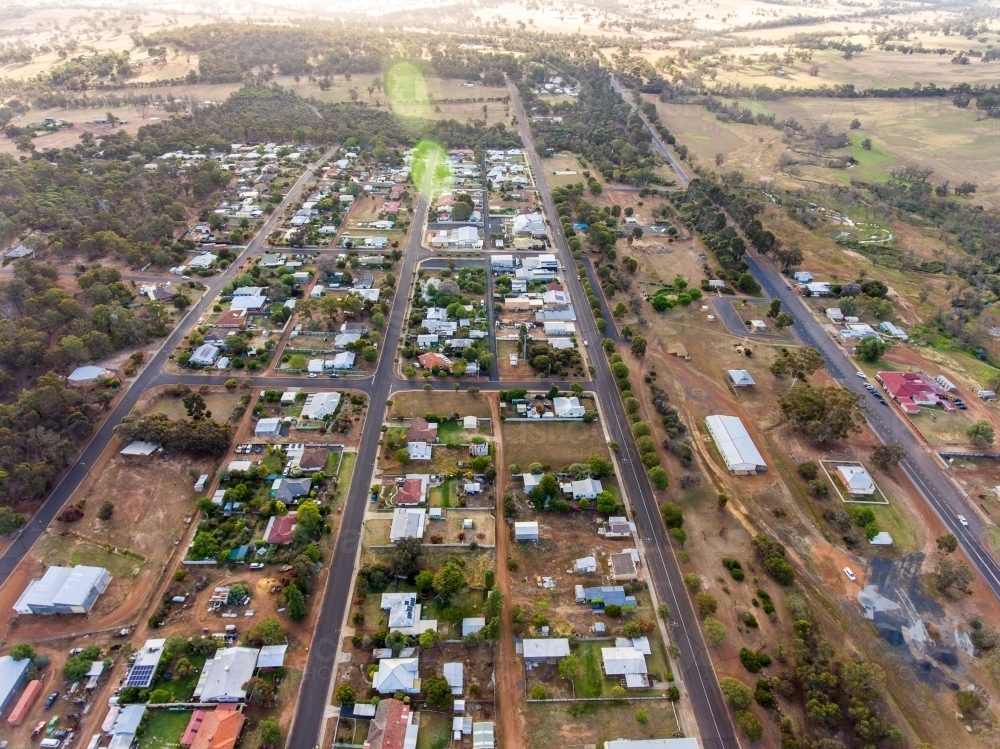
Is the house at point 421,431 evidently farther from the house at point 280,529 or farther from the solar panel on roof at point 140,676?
the solar panel on roof at point 140,676

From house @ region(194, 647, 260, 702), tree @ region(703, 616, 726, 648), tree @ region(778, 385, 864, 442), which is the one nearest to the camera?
house @ region(194, 647, 260, 702)

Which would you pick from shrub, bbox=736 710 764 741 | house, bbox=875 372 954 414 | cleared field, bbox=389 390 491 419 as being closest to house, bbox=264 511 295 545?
cleared field, bbox=389 390 491 419

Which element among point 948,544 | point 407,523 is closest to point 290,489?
point 407,523

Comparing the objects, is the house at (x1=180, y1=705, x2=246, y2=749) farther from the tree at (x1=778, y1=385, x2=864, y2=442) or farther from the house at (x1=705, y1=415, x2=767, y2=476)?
the tree at (x1=778, y1=385, x2=864, y2=442)

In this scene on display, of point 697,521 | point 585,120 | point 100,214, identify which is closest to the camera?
point 697,521

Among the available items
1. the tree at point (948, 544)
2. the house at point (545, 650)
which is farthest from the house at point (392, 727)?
the tree at point (948, 544)

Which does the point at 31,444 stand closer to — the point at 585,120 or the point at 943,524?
the point at 943,524

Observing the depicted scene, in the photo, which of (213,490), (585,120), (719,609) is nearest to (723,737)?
(719,609)
